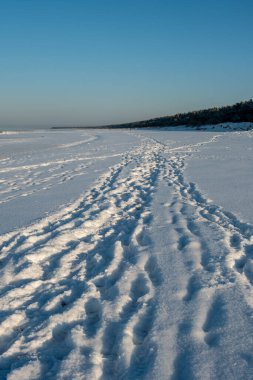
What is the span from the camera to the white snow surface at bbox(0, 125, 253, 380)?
9.36 feet

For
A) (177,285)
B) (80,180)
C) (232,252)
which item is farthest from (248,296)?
(80,180)

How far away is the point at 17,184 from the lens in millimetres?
10398

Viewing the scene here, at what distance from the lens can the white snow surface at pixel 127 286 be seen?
285 cm

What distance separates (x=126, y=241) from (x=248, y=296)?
2.25 m

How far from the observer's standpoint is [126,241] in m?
5.45

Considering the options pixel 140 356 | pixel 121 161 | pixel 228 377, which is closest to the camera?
pixel 228 377

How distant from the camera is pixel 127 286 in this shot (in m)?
4.02

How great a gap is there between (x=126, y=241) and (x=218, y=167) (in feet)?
26.4

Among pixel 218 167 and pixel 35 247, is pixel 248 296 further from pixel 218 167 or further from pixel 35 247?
pixel 218 167

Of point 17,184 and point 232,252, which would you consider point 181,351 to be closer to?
point 232,252

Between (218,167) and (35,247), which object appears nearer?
(35,247)

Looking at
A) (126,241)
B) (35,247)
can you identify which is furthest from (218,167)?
(35,247)

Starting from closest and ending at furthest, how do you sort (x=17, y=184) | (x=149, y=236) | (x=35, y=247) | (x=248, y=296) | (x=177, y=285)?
(x=248, y=296), (x=177, y=285), (x=35, y=247), (x=149, y=236), (x=17, y=184)

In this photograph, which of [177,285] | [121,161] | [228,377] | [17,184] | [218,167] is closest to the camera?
[228,377]
